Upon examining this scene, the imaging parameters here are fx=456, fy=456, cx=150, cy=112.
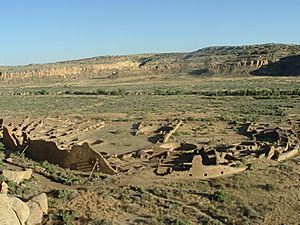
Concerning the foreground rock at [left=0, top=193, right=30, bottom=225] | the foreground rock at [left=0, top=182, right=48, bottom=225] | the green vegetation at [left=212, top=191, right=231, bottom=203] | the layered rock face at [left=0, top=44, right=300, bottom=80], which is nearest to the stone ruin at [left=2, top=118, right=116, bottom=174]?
the green vegetation at [left=212, top=191, right=231, bottom=203]

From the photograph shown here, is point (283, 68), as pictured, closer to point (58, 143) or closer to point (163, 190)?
point (58, 143)

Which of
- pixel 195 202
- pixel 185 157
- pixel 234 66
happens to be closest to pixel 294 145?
pixel 185 157

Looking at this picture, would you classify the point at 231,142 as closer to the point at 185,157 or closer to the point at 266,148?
the point at 266,148

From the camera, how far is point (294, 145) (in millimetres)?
23000

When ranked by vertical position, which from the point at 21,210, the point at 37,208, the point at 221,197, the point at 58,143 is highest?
the point at 21,210

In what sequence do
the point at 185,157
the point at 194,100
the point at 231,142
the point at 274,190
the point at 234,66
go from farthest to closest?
the point at 234,66
the point at 194,100
the point at 231,142
the point at 185,157
the point at 274,190

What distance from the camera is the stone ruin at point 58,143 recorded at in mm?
18531

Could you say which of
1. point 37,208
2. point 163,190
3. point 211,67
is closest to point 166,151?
point 163,190

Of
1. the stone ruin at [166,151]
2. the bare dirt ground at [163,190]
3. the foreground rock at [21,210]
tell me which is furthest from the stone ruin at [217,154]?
the foreground rock at [21,210]

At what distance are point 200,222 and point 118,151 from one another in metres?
10.9

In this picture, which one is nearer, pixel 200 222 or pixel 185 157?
pixel 200 222

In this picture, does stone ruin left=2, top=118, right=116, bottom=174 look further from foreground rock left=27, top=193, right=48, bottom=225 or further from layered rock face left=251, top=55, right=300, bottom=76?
layered rock face left=251, top=55, right=300, bottom=76

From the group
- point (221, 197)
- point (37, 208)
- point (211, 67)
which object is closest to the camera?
point (37, 208)

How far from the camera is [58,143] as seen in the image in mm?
23438
